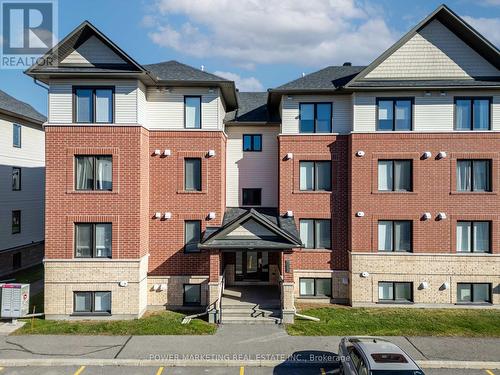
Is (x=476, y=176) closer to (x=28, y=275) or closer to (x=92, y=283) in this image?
(x=92, y=283)

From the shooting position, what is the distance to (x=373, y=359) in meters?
9.79

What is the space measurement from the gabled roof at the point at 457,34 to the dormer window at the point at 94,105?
10.2m

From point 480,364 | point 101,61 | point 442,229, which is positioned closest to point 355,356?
point 480,364

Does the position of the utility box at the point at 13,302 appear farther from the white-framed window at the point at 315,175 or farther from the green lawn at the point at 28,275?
the white-framed window at the point at 315,175

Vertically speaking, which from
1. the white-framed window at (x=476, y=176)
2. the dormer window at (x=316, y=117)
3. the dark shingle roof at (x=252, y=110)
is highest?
the dark shingle roof at (x=252, y=110)

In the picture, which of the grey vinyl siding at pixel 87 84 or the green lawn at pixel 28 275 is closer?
the grey vinyl siding at pixel 87 84

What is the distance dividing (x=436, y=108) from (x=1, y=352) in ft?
62.4

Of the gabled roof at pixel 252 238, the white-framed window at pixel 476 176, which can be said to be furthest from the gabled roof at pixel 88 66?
the white-framed window at pixel 476 176

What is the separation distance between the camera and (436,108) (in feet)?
57.6

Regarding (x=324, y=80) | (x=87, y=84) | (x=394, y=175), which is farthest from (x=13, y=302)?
(x=394, y=175)

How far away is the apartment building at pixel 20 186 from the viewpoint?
82.3ft

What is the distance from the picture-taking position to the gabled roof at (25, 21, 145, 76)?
15953mm

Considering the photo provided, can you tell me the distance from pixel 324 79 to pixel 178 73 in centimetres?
682

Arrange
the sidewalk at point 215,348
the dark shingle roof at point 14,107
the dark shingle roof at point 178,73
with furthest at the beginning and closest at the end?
1. the dark shingle roof at point 14,107
2. the dark shingle roof at point 178,73
3. the sidewalk at point 215,348
